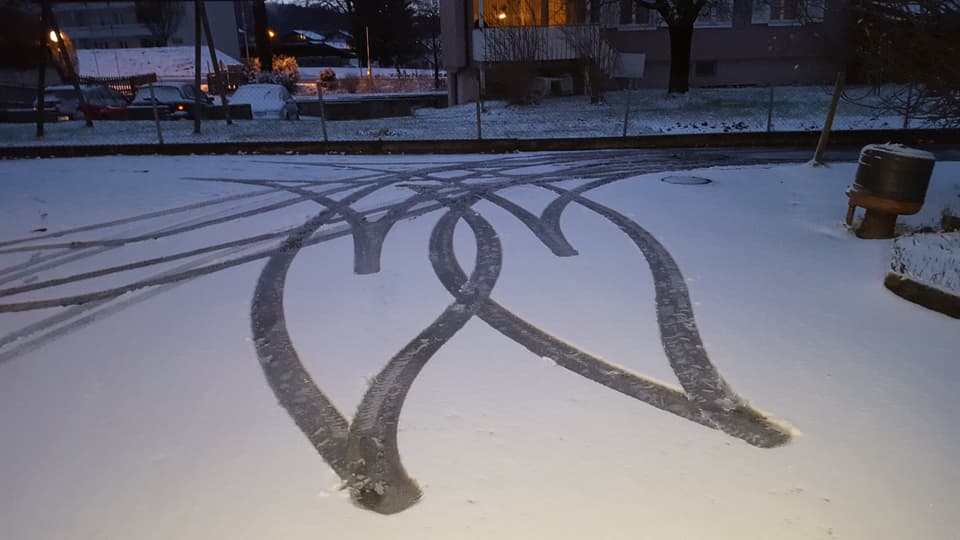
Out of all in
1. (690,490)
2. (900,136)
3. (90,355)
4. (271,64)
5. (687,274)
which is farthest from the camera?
(271,64)

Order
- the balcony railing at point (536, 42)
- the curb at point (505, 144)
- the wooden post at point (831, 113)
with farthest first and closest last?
the balcony railing at point (536, 42) → the curb at point (505, 144) → the wooden post at point (831, 113)

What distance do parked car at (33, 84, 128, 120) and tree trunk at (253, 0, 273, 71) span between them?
23.0 meters

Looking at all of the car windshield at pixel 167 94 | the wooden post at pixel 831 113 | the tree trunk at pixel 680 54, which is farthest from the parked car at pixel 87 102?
the wooden post at pixel 831 113

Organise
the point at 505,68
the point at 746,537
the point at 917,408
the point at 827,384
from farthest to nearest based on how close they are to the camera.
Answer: the point at 505,68, the point at 827,384, the point at 917,408, the point at 746,537

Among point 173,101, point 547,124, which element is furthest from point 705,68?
point 173,101

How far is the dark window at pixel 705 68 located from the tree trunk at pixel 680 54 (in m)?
4.74

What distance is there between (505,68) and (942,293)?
693 inches

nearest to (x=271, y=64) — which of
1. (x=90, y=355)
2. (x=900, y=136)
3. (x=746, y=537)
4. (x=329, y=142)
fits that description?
(x=329, y=142)

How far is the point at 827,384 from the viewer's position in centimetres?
327

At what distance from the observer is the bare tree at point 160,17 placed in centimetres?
5256

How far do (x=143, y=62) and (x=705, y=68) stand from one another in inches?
1620

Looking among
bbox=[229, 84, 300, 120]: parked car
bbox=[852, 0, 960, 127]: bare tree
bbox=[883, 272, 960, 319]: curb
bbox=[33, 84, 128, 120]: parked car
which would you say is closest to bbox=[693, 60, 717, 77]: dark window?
bbox=[229, 84, 300, 120]: parked car

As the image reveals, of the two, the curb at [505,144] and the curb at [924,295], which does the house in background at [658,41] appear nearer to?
the curb at [505,144]

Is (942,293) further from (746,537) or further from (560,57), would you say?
(560,57)
